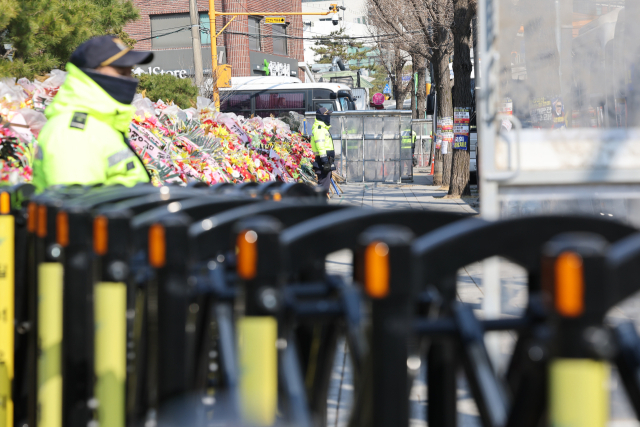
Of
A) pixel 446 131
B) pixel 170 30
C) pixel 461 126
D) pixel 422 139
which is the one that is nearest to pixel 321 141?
pixel 461 126

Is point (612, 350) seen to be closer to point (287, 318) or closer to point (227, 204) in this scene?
point (287, 318)

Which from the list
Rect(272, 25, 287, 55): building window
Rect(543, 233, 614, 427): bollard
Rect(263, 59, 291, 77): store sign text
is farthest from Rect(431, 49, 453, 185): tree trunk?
Rect(272, 25, 287, 55): building window

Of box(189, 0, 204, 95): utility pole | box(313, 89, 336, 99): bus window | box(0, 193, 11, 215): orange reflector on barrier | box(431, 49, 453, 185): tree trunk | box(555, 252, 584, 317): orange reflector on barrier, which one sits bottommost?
box(555, 252, 584, 317): orange reflector on barrier

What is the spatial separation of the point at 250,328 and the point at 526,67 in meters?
2.99

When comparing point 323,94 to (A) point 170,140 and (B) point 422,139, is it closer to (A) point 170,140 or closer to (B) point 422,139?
(B) point 422,139

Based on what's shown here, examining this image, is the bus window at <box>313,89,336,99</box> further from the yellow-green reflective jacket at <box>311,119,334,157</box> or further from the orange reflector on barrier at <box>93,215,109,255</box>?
the orange reflector on barrier at <box>93,215,109,255</box>

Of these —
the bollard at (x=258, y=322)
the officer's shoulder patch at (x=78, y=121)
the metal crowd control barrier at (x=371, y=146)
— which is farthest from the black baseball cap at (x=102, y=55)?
the metal crowd control barrier at (x=371, y=146)

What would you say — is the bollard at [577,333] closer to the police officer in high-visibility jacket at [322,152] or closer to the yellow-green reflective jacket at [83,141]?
→ the yellow-green reflective jacket at [83,141]

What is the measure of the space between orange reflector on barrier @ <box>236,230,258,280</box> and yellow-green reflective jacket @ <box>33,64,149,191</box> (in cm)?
217

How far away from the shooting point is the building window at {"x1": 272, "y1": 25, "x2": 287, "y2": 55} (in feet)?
145

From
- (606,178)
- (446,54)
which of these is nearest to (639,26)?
(606,178)

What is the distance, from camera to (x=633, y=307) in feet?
10.9

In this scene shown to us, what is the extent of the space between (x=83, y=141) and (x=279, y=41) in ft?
142

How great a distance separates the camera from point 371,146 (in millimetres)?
22578
